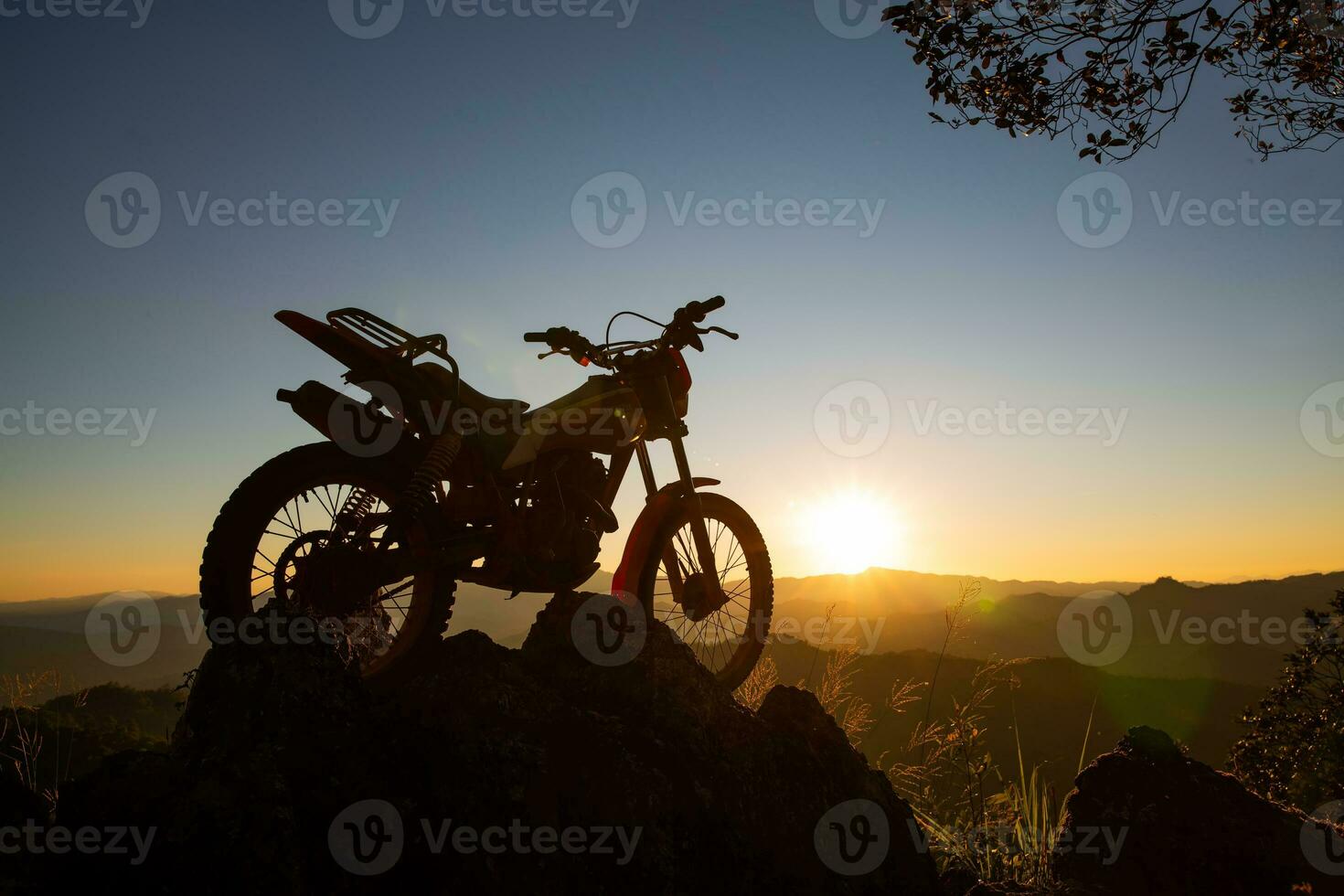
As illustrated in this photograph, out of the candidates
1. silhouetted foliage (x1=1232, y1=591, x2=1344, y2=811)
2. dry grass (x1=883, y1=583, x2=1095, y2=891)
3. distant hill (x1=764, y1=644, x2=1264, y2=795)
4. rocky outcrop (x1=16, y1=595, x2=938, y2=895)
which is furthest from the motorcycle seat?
distant hill (x1=764, y1=644, x2=1264, y2=795)

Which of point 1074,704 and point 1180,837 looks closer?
point 1180,837

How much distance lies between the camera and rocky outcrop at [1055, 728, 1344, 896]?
2951 mm

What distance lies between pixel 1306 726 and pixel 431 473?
55.1ft

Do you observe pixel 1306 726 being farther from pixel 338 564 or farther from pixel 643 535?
pixel 338 564

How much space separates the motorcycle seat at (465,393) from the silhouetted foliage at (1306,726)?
1493cm

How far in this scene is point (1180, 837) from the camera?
3080mm

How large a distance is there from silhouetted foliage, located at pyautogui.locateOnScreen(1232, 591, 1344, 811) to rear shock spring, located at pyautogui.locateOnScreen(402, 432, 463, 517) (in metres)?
15.2

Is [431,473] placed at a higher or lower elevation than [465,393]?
lower

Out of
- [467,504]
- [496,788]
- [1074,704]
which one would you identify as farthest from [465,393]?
[1074,704]

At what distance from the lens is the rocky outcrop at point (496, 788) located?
181cm

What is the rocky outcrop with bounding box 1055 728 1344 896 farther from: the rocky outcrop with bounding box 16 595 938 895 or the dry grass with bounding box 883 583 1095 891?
the rocky outcrop with bounding box 16 595 938 895

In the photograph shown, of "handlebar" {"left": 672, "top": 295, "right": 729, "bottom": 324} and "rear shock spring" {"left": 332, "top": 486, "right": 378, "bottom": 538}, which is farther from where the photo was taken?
"handlebar" {"left": 672, "top": 295, "right": 729, "bottom": 324}

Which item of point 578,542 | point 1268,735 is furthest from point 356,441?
point 1268,735

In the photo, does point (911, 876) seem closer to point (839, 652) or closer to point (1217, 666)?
point (839, 652)
